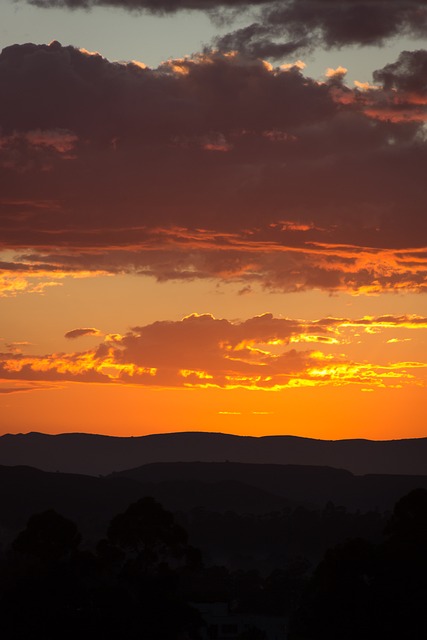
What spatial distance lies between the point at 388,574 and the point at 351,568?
362 cm

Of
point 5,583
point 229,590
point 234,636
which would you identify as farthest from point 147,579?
point 229,590

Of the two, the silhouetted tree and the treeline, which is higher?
the silhouetted tree

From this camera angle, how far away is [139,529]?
419ft

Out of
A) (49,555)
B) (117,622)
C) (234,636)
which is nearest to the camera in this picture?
(117,622)

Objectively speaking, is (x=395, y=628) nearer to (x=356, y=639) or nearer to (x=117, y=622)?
(x=356, y=639)

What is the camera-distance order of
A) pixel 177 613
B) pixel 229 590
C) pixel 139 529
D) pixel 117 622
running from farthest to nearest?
pixel 229 590, pixel 139 529, pixel 177 613, pixel 117 622

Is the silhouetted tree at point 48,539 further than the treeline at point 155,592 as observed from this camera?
Yes

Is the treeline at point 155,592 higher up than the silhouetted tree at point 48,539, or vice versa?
the silhouetted tree at point 48,539

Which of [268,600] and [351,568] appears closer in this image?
[351,568]

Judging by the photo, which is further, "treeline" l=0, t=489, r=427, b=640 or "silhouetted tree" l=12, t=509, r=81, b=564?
"silhouetted tree" l=12, t=509, r=81, b=564

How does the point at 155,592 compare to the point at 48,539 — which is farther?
the point at 48,539

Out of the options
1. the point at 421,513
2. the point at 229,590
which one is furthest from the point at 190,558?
the point at 229,590

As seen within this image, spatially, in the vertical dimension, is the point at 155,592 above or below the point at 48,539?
below

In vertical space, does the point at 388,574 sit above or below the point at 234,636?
above
